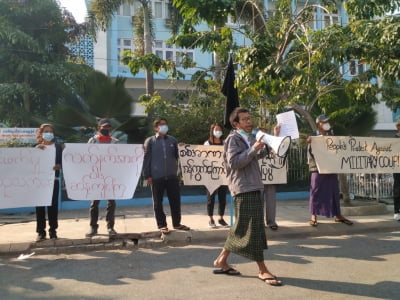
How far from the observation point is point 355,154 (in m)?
7.55

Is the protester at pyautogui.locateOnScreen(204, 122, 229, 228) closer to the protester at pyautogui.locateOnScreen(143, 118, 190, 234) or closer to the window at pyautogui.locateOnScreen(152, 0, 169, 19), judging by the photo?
the protester at pyautogui.locateOnScreen(143, 118, 190, 234)

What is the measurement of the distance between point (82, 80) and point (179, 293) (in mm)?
13391

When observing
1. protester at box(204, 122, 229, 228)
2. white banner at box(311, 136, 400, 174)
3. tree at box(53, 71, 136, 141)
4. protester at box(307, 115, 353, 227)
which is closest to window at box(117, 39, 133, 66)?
tree at box(53, 71, 136, 141)

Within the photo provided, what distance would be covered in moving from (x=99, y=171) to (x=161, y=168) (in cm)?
98

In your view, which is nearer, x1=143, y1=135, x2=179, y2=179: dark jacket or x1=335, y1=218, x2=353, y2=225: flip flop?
x1=143, y1=135, x2=179, y2=179: dark jacket

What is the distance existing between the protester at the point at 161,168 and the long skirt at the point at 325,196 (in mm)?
2376

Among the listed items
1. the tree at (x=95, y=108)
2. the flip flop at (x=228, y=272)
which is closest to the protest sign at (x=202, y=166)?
the flip flop at (x=228, y=272)

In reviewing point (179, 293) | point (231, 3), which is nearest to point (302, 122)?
point (231, 3)

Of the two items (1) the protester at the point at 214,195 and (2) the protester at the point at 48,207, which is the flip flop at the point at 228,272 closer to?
(1) the protester at the point at 214,195

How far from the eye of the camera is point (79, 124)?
1228cm

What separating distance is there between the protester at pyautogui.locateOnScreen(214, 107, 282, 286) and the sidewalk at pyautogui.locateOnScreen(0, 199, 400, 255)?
2089mm

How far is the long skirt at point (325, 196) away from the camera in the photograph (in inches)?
270

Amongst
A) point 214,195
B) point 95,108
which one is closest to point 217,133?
point 214,195

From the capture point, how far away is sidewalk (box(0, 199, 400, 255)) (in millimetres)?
5941
